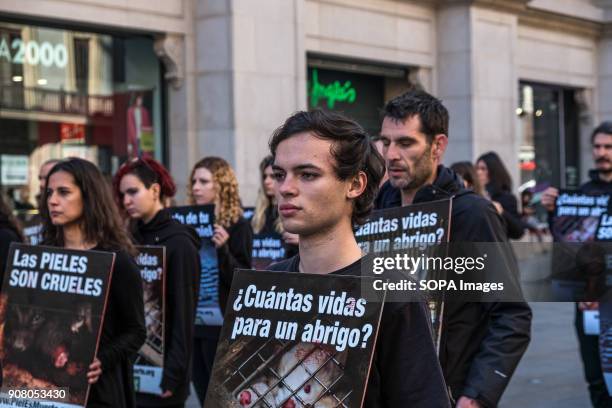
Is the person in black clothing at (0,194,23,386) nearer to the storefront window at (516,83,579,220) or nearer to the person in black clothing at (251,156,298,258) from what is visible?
the person in black clothing at (251,156,298,258)

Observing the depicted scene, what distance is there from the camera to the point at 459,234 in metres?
3.93

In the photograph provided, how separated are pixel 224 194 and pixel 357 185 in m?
4.55

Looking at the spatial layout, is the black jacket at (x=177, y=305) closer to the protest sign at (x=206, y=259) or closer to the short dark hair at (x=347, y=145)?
the protest sign at (x=206, y=259)

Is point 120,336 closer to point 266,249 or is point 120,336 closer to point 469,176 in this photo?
point 266,249

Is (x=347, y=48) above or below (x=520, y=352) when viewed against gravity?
above

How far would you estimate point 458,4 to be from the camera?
1739 cm

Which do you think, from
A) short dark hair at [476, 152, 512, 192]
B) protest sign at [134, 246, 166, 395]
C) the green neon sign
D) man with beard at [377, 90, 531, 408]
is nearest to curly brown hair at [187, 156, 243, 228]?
protest sign at [134, 246, 166, 395]

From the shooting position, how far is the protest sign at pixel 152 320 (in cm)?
565

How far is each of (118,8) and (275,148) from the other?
10498 mm

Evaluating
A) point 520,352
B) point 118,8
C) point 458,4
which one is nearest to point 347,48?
point 458,4

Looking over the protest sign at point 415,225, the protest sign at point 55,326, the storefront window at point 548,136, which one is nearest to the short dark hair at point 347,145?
the protest sign at point 415,225

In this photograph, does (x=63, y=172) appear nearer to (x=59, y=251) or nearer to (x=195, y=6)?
(x=59, y=251)

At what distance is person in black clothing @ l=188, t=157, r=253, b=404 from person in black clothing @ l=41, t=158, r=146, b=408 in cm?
202

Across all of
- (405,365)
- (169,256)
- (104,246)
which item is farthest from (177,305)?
(405,365)
